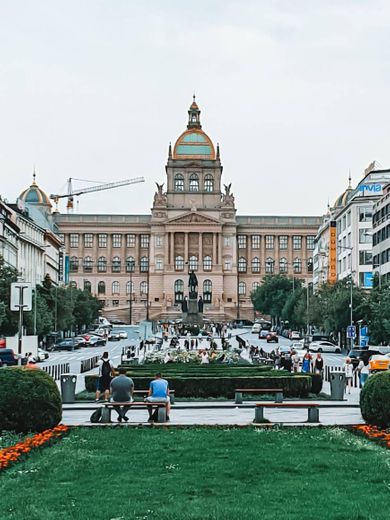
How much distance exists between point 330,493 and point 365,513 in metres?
1.56

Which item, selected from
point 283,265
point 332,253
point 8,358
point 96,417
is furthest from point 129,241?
point 96,417

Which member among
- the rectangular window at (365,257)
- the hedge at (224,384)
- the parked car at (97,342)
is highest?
the rectangular window at (365,257)

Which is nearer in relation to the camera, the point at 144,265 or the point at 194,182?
the point at 144,265

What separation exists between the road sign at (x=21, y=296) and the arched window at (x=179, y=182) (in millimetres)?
159282

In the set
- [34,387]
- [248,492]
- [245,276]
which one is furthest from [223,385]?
[245,276]

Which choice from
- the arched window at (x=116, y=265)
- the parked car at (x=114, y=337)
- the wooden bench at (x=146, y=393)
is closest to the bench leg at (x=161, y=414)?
the wooden bench at (x=146, y=393)

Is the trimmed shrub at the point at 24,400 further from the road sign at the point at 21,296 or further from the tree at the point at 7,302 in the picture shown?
the tree at the point at 7,302

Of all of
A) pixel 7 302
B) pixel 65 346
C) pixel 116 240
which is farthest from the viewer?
pixel 116 240

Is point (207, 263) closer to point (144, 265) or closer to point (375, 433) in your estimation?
point (144, 265)

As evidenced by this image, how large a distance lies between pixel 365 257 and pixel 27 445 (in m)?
96.2

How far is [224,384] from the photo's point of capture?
116 ft

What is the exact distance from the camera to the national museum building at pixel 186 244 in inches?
7318

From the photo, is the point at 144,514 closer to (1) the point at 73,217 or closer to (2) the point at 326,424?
(2) the point at 326,424

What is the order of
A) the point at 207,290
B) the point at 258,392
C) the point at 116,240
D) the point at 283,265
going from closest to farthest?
the point at 258,392, the point at 207,290, the point at 116,240, the point at 283,265
